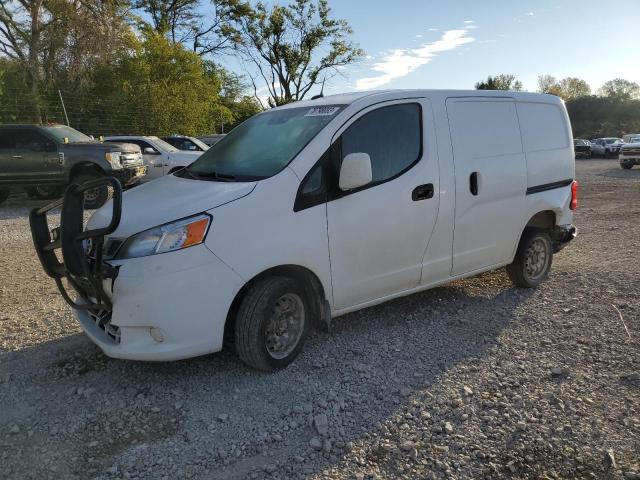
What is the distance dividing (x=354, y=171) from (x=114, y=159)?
9535mm

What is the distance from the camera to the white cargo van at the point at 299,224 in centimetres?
317


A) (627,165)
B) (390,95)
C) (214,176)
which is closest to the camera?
(214,176)

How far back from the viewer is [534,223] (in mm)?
5453

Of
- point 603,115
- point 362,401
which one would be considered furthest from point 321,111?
point 603,115

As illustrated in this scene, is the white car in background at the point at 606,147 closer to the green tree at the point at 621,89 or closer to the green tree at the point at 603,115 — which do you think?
the green tree at the point at 603,115

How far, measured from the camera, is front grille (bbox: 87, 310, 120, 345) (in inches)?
132

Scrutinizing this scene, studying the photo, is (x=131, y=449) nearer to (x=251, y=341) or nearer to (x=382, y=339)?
(x=251, y=341)

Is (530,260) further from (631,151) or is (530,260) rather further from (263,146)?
(631,151)

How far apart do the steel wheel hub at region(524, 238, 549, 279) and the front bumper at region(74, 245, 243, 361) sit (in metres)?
3.38

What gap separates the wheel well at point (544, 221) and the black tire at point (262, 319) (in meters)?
2.94

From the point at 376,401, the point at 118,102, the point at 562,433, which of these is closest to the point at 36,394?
the point at 376,401

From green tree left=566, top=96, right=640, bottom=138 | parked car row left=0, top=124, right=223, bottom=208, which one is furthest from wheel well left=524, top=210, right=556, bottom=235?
green tree left=566, top=96, right=640, bottom=138

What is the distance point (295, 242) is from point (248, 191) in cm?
45

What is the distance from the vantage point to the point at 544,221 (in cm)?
555
